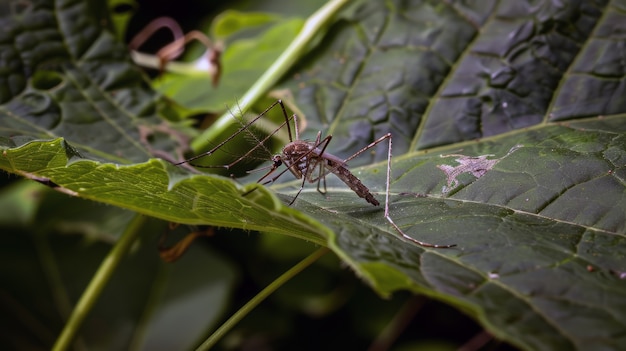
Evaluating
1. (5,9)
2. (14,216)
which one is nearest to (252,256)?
(14,216)

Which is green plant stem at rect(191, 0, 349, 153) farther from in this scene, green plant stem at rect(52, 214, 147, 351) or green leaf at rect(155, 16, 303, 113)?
green plant stem at rect(52, 214, 147, 351)

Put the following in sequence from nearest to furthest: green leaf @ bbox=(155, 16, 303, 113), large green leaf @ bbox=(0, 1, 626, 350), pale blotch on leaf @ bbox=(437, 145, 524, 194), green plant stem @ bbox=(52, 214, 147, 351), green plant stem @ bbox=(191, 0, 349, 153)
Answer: large green leaf @ bbox=(0, 1, 626, 350), pale blotch on leaf @ bbox=(437, 145, 524, 194), green plant stem @ bbox=(52, 214, 147, 351), green plant stem @ bbox=(191, 0, 349, 153), green leaf @ bbox=(155, 16, 303, 113)

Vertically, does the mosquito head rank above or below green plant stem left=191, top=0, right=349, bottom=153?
below

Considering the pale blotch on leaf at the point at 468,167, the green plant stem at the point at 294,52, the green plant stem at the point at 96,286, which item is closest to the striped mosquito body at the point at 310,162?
the pale blotch on leaf at the point at 468,167

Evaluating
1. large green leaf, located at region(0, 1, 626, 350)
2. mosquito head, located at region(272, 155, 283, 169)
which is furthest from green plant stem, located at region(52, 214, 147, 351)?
mosquito head, located at region(272, 155, 283, 169)

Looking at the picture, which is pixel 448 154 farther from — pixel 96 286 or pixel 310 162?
pixel 96 286

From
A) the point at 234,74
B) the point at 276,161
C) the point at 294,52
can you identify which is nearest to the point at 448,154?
the point at 276,161
